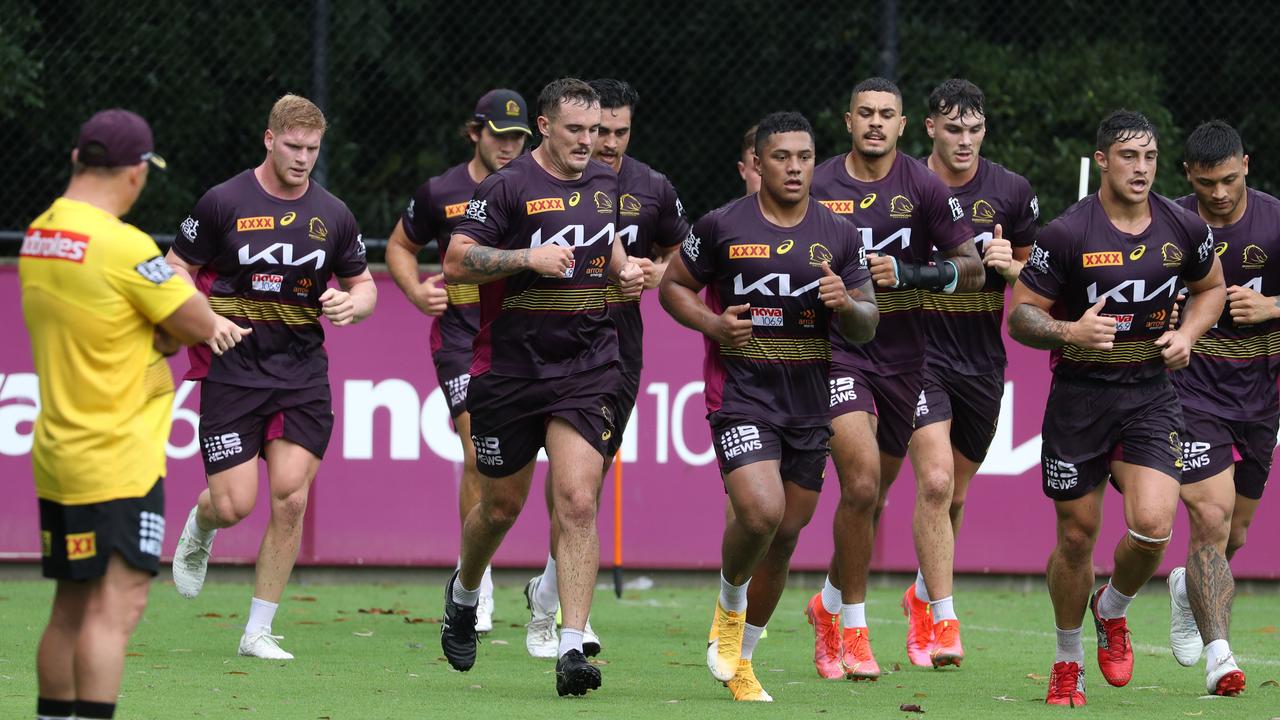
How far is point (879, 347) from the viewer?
9086mm

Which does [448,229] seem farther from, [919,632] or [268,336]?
[919,632]

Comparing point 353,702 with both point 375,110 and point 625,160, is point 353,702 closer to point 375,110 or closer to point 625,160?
point 625,160

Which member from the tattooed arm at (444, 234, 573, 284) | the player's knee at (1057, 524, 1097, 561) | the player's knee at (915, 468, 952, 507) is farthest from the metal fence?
the player's knee at (1057, 524, 1097, 561)

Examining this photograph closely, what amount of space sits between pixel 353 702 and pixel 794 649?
9.62 feet

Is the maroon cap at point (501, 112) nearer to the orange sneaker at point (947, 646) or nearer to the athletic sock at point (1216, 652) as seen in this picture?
the orange sneaker at point (947, 646)

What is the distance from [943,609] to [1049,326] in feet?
6.40

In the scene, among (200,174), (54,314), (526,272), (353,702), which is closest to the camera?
(54,314)

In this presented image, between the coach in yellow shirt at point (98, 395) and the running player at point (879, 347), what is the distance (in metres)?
3.71

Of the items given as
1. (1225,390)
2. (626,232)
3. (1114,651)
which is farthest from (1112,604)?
(626,232)

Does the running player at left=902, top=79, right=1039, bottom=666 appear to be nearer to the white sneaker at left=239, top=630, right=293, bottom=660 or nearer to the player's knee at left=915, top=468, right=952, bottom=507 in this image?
the player's knee at left=915, top=468, right=952, bottom=507

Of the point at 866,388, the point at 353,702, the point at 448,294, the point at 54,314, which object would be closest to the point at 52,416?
the point at 54,314

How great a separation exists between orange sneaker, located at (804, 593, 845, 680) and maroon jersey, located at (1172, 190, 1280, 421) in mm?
1865

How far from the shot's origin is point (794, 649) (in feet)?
32.2

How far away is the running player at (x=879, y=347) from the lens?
28.7 feet
